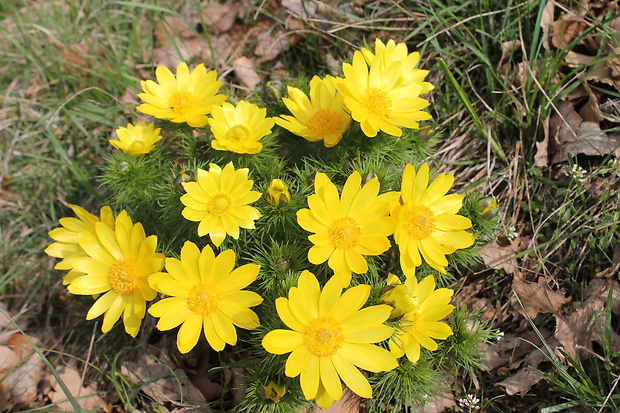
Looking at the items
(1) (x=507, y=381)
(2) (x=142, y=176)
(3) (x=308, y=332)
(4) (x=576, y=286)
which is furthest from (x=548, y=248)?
(2) (x=142, y=176)

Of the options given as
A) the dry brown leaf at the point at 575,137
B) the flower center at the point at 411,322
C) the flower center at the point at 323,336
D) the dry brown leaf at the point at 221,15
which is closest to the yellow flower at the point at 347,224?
the flower center at the point at 323,336

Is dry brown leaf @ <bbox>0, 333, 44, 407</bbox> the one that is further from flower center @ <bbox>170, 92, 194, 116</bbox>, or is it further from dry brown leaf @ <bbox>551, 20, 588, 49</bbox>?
dry brown leaf @ <bbox>551, 20, 588, 49</bbox>

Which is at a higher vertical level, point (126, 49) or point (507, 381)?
point (126, 49)

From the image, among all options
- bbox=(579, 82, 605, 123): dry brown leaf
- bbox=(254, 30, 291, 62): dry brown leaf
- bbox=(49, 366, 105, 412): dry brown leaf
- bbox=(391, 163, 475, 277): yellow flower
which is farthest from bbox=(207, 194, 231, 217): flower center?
bbox=(579, 82, 605, 123): dry brown leaf

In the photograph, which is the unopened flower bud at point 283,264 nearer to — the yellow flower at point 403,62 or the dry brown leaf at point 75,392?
the yellow flower at point 403,62

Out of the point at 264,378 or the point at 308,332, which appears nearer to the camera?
the point at 308,332

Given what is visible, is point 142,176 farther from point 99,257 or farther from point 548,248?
point 548,248

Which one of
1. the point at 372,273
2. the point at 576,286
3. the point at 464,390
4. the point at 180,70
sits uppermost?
the point at 180,70

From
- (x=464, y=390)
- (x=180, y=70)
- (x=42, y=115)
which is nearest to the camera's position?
(x=464, y=390)
